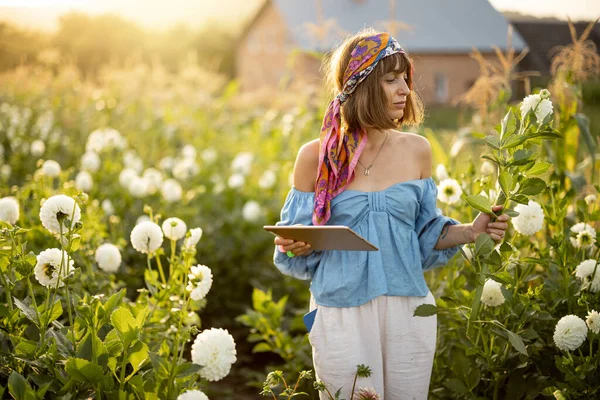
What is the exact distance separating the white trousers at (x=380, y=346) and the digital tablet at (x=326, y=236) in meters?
0.27

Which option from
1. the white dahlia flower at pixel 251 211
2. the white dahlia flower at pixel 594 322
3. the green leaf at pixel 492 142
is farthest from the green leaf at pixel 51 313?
the white dahlia flower at pixel 251 211

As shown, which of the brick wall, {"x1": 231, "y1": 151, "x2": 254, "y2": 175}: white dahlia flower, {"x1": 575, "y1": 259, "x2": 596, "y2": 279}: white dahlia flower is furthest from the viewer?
the brick wall

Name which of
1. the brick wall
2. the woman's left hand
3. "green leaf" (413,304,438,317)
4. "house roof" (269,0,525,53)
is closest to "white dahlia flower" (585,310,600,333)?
the woman's left hand

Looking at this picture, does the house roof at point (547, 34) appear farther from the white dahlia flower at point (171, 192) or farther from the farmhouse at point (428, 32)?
the farmhouse at point (428, 32)

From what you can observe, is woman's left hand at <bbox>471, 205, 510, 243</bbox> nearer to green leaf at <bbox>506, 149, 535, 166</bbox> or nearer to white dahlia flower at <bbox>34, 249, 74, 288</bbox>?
green leaf at <bbox>506, 149, 535, 166</bbox>

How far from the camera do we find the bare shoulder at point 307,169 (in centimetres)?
220

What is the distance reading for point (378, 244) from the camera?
2.08 meters

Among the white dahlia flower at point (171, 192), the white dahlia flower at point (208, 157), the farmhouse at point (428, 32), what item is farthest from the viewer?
the farmhouse at point (428, 32)

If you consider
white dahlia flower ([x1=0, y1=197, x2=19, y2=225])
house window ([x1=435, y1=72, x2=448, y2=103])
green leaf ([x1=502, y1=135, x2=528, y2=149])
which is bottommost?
white dahlia flower ([x1=0, y1=197, x2=19, y2=225])

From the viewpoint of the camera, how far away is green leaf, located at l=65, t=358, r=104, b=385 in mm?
1626

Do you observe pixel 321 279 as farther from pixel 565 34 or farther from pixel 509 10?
pixel 565 34

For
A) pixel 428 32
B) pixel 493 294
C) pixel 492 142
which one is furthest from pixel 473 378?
pixel 428 32

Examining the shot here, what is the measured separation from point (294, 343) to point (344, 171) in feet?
3.76

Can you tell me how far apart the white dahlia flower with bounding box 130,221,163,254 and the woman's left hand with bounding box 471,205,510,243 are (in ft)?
3.32
